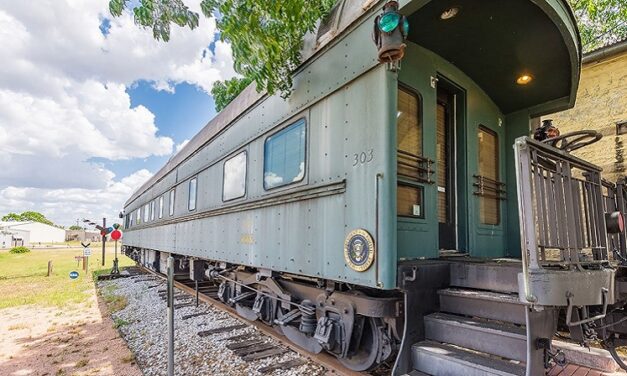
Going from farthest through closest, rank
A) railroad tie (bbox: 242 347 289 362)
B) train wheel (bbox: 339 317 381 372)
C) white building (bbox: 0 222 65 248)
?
1. white building (bbox: 0 222 65 248)
2. railroad tie (bbox: 242 347 289 362)
3. train wheel (bbox: 339 317 381 372)

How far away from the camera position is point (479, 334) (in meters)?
2.52

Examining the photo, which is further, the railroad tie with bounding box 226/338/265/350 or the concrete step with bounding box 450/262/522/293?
the railroad tie with bounding box 226/338/265/350

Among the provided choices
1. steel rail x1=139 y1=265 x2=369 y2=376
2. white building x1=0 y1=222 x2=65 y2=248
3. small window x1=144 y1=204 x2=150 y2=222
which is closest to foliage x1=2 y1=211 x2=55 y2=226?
white building x1=0 y1=222 x2=65 y2=248

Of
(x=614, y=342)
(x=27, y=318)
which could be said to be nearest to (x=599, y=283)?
(x=614, y=342)

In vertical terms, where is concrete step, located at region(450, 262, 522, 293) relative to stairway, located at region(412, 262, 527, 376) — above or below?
above

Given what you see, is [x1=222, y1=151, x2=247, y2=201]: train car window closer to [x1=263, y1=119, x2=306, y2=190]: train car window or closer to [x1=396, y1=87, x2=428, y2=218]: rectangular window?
[x1=263, y1=119, x2=306, y2=190]: train car window

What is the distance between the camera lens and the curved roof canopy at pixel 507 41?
304cm

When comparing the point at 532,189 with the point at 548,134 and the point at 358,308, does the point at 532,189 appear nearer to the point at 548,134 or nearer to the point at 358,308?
the point at 358,308

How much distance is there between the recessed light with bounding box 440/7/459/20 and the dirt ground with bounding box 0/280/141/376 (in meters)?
4.47

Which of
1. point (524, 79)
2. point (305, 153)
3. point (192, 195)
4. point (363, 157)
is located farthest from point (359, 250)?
point (192, 195)

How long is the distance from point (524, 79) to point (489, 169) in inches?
43.9

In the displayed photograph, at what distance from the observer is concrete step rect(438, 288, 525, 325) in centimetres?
249

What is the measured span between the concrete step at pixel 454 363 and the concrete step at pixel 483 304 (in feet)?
0.94

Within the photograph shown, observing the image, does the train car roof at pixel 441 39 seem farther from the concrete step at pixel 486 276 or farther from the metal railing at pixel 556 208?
the concrete step at pixel 486 276
